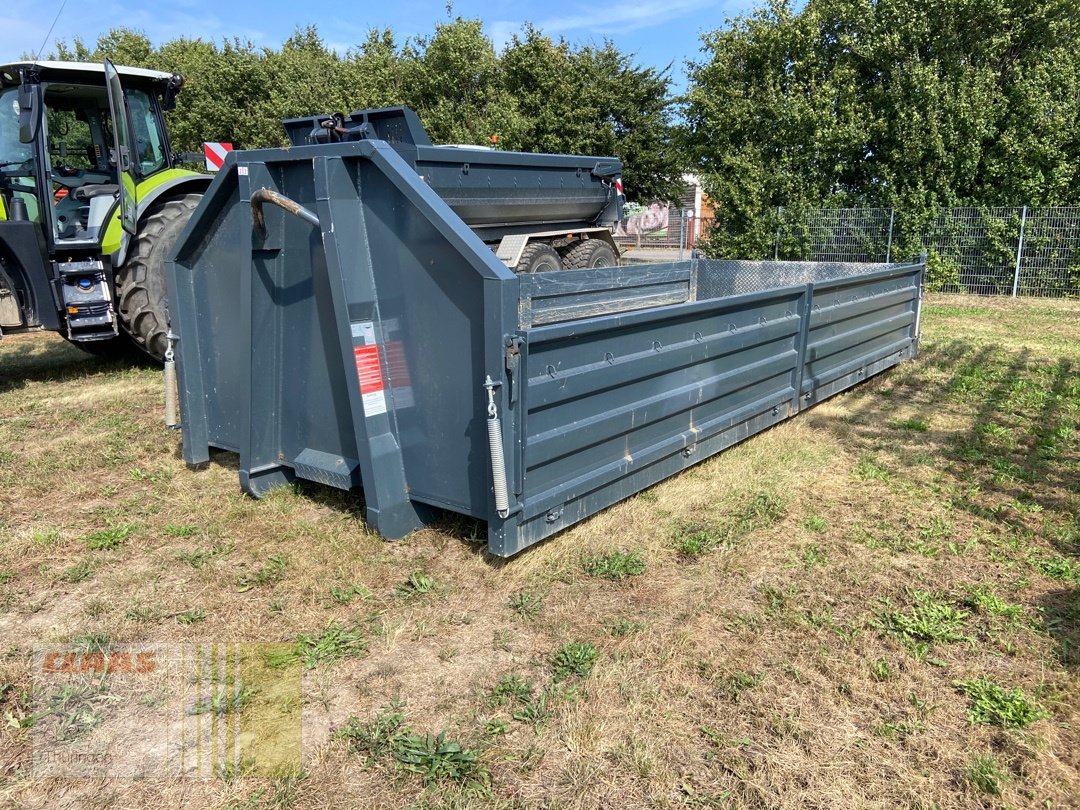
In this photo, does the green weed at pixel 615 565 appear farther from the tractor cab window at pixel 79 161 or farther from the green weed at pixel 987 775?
the tractor cab window at pixel 79 161

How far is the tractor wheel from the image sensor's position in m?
6.96

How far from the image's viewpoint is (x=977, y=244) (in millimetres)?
14438

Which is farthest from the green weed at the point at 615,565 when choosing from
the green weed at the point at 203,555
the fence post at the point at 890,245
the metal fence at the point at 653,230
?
the metal fence at the point at 653,230

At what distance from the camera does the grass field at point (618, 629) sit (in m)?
2.21

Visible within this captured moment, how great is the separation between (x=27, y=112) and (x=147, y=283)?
1583mm

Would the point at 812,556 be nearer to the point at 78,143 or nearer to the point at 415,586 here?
the point at 415,586

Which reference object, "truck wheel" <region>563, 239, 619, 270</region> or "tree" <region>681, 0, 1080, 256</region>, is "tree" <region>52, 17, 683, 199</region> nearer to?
"tree" <region>681, 0, 1080, 256</region>

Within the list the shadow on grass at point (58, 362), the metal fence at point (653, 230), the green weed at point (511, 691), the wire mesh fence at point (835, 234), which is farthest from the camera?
the metal fence at point (653, 230)

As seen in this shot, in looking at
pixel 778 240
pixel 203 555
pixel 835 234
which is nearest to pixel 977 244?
pixel 835 234

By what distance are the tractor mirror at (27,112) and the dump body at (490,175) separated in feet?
6.73

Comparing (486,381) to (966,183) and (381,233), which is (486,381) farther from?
(966,183)

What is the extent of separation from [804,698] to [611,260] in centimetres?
685

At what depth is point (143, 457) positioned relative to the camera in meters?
4.97

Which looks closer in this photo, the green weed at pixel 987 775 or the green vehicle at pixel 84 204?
the green weed at pixel 987 775
